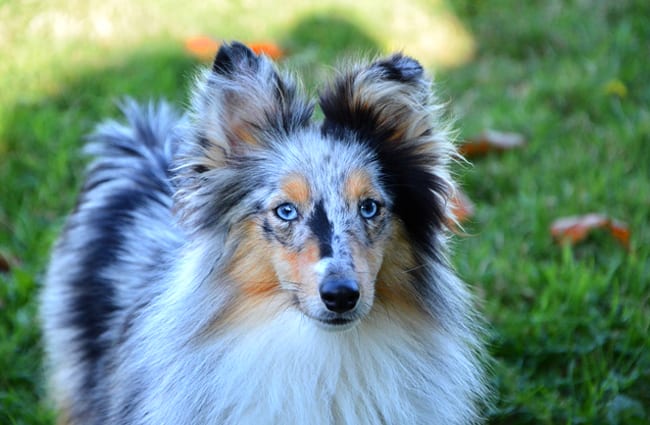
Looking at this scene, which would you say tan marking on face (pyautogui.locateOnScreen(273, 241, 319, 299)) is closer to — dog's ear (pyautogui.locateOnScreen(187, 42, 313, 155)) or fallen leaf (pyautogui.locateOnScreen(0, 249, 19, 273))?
dog's ear (pyautogui.locateOnScreen(187, 42, 313, 155))

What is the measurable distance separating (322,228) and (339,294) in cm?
29

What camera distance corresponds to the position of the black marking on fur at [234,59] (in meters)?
3.23

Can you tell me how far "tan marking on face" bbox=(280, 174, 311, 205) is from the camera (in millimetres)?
3143

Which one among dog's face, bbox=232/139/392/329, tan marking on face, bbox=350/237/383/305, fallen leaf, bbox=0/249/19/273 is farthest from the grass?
tan marking on face, bbox=350/237/383/305

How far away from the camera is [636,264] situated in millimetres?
5059

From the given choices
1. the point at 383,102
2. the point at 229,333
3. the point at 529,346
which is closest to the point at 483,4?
the point at 529,346

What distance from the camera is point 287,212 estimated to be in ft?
10.4

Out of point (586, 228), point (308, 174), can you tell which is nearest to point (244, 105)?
point (308, 174)

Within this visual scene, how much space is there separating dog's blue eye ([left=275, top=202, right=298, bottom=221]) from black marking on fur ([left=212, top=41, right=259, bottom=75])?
572 mm

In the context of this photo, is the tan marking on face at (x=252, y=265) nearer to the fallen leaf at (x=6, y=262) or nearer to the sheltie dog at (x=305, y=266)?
the sheltie dog at (x=305, y=266)

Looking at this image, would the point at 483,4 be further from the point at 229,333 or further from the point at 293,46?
the point at 229,333

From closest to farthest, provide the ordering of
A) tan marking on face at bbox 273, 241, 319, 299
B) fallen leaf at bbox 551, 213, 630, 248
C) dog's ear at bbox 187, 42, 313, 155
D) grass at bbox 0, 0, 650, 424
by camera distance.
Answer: tan marking on face at bbox 273, 241, 319, 299
dog's ear at bbox 187, 42, 313, 155
grass at bbox 0, 0, 650, 424
fallen leaf at bbox 551, 213, 630, 248

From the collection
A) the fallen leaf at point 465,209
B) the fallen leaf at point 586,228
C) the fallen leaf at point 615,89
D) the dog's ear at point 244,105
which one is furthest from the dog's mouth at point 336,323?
the fallen leaf at point 615,89

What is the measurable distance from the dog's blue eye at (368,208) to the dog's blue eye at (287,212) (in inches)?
9.7
